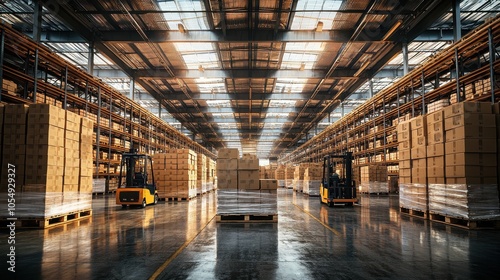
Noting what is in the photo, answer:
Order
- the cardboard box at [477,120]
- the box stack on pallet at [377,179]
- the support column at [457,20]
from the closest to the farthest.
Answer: the cardboard box at [477,120] → the support column at [457,20] → the box stack on pallet at [377,179]

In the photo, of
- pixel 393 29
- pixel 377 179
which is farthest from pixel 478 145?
pixel 377 179

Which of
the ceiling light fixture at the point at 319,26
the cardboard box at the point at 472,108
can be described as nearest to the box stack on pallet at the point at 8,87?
the ceiling light fixture at the point at 319,26

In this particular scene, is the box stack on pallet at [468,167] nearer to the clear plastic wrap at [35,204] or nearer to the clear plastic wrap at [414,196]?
the clear plastic wrap at [414,196]

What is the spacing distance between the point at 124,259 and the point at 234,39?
1149cm

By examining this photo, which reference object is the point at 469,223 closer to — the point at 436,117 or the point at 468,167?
the point at 468,167

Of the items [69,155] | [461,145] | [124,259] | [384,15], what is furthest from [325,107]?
[124,259]

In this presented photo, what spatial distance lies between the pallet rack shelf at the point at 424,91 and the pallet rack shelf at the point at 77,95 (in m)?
14.8

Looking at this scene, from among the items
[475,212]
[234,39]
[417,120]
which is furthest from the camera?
[234,39]

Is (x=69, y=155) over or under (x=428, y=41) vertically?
under

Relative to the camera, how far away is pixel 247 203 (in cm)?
909

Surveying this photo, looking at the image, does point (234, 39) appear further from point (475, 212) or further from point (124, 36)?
point (475, 212)

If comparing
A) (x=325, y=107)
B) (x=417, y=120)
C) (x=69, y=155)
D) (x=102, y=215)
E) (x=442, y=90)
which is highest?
(x=325, y=107)

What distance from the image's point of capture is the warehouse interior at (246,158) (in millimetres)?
5055

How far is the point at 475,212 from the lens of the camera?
7598mm
